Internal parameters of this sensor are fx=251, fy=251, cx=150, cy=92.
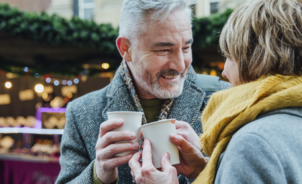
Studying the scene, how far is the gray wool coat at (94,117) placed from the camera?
66.8 inches

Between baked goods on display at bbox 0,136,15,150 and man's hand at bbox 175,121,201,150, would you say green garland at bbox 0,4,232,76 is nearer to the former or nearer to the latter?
man's hand at bbox 175,121,201,150

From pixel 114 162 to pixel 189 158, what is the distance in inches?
15.3

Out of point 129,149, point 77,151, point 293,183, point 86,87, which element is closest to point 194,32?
point 77,151

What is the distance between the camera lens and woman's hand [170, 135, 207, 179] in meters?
1.20

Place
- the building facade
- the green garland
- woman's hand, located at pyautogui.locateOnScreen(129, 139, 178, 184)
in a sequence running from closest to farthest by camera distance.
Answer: woman's hand, located at pyautogui.locateOnScreen(129, 139, 178, 184) < the green garland < the building facade

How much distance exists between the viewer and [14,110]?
6410mm

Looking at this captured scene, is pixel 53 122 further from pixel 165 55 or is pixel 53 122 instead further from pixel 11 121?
pixel 165 55

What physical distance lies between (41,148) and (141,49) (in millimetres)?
4173

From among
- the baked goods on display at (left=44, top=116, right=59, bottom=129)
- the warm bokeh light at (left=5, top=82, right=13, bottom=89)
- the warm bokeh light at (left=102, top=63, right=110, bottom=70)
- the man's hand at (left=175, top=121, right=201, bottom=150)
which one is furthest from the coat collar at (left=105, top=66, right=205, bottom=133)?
the warm bokeh light at (left=5, top=82, right=13, bottom=89)

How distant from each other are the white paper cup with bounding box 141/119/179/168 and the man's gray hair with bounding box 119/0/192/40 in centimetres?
81

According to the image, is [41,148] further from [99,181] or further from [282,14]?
[282,14]

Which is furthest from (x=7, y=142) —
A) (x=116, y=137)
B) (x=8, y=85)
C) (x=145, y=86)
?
(x=116, y=137)

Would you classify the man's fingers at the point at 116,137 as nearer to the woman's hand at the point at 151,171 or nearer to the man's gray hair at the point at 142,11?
the woman's hand at the point at 151,171

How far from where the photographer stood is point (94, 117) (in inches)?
71.1
